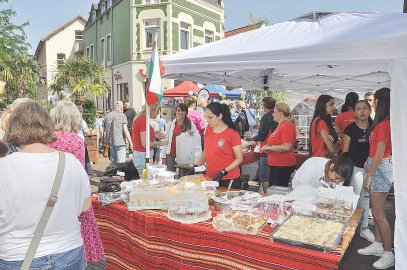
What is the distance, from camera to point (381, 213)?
323 cm

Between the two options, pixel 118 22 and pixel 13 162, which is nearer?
pixel 13 162

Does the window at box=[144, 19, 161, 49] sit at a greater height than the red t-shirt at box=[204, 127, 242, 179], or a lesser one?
greater

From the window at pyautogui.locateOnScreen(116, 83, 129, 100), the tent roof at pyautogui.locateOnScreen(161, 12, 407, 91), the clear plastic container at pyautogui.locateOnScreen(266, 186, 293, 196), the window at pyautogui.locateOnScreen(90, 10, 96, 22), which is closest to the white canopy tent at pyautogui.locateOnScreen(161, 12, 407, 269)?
the tent roof at pyautogui.locateOnScreen(161, 12, 407, 91)

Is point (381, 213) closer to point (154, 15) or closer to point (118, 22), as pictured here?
point (154, 15)

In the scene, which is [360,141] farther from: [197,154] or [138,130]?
[138,130]

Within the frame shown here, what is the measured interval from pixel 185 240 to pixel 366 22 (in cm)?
221

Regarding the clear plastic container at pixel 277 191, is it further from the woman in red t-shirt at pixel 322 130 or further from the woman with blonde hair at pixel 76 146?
the woman with blonde hair at pixel 76 146

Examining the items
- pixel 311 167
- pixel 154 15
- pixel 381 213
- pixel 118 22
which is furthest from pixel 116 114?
pixel 118 22

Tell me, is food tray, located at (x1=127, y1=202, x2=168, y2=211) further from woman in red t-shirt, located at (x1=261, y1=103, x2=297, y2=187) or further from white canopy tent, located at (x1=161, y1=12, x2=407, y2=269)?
woman in red t-shirt, located at (x1=261, y1=103, x2=297, y2=187)

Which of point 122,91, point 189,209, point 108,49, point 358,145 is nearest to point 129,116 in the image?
point 358,145

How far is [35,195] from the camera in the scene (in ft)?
5.24

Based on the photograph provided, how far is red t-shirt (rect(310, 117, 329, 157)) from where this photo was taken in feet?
13.9

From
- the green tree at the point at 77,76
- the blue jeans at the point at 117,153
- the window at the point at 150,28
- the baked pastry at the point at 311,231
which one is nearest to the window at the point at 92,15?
Result: the window at the point at 150,28

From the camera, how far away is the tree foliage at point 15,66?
14695mm
